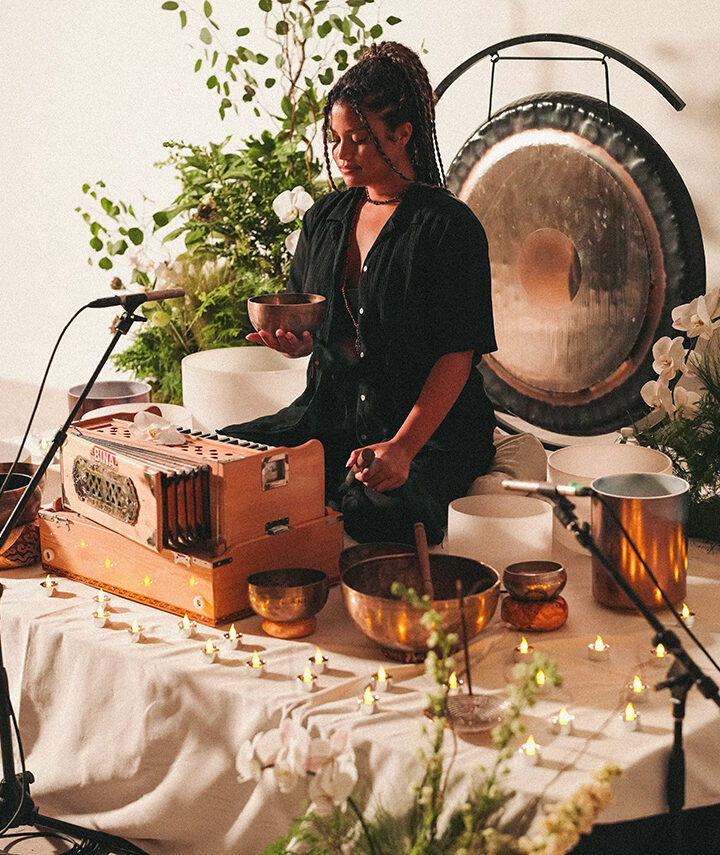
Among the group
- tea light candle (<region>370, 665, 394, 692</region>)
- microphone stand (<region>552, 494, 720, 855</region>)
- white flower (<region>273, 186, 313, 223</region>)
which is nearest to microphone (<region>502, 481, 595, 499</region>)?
microphone stand (<region>552, 494, 720, 855</region>)

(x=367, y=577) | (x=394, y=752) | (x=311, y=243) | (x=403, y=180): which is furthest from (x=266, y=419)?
(x=394, y=752)

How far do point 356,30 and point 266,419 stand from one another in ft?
5.42

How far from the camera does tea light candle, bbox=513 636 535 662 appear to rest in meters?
1.75

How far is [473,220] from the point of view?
2322 mm

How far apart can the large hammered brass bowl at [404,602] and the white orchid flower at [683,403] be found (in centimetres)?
84

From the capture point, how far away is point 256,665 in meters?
1.73

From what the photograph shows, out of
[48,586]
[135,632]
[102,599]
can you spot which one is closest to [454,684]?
[135,632]

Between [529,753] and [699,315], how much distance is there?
4.19ft

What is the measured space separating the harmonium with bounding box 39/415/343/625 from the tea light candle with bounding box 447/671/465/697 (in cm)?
42

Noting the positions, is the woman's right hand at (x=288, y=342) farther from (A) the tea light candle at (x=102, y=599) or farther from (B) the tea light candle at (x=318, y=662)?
(B) the tea light candle at (x=318, y=662)

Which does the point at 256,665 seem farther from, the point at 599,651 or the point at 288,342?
the point at 288,342

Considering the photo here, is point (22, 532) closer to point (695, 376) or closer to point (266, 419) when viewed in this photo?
point (266, 419)

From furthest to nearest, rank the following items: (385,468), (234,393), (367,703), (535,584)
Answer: (234,393), (385,468), (535,584), (367,703)

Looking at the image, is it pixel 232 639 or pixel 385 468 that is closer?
pixel 232 639
